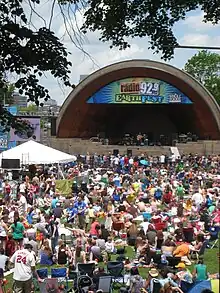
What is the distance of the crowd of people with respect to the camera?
13.2 m

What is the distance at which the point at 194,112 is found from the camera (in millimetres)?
53812

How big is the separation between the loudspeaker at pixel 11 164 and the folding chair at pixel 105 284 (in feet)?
51.1

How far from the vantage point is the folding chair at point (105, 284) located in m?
12.4

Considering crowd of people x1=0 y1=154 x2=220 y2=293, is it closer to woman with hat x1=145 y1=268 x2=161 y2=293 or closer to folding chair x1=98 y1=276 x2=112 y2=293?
woman with hat x1=145 y1=268 x2=161 y2=293

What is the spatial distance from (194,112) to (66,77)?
47734 mm

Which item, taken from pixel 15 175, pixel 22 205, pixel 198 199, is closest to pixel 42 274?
pixel 22 205

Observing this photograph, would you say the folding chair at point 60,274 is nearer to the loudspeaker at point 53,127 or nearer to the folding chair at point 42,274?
the folding chair at point 42,274

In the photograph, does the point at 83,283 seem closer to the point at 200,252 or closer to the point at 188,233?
the point at 200,252

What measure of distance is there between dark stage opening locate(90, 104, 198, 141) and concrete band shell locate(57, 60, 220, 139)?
357 cm

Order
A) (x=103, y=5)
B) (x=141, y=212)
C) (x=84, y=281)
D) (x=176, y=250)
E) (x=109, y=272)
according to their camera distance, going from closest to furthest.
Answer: (x=103, y=5) < (x=84, y=281) < (x=109, y=272) < (x=176, y=250) < (x=141, y=212)

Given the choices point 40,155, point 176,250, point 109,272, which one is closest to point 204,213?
point 176,250

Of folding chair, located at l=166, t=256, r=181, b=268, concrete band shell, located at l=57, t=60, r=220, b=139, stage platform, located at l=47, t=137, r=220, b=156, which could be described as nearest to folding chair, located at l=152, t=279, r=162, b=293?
folding chair, located at l=166, t=256, r=181, b=268

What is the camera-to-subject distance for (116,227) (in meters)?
19.2

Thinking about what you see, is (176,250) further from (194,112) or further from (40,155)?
(194,112)
